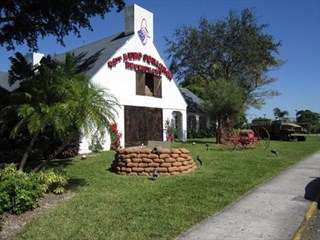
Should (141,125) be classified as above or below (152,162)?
above

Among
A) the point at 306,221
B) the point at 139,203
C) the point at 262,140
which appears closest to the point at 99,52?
the point at 262,140

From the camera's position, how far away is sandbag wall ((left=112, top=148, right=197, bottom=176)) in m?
11.3

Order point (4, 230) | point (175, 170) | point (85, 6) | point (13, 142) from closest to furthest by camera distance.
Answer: point (4, 230), point (175, 170), point (13, 142), point (85, 6)

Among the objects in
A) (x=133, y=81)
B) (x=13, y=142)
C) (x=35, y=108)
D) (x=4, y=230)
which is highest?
(x=133, y=81)

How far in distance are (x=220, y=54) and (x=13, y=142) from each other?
21.1 m

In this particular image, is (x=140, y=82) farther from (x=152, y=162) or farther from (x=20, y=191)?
(x=20, y=191)

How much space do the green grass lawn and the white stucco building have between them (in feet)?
28.3

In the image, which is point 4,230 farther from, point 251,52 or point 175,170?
point 251,52

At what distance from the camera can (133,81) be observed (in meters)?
22.0

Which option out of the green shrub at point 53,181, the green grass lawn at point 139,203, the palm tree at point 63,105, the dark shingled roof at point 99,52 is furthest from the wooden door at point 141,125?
the green shrub at point 53,181

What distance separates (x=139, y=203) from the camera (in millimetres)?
7766

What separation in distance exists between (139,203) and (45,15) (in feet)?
38.6

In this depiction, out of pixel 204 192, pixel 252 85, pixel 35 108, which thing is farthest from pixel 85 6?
pixel 252 85

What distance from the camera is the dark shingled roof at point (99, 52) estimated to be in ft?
66.1
